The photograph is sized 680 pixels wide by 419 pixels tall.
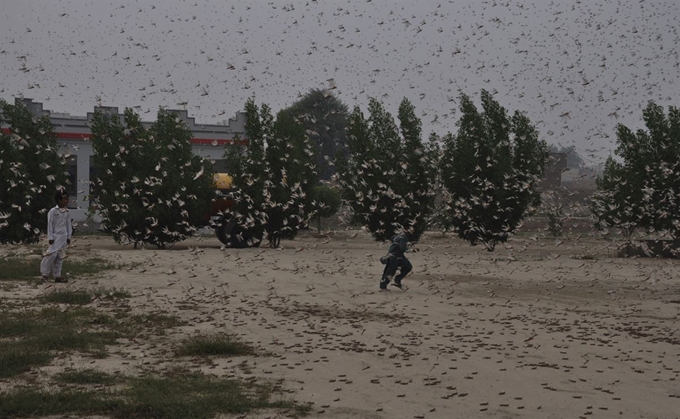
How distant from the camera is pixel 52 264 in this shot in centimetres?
1853

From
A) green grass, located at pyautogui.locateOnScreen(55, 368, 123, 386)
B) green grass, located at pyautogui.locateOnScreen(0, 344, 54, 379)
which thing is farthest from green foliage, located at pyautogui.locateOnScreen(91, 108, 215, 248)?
green grass, located at pyautogui.locateOnScreen(55, 368, 123, 386)

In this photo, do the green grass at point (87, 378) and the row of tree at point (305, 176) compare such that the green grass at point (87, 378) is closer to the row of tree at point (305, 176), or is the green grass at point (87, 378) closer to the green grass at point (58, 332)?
the green grass at point (58, 332)

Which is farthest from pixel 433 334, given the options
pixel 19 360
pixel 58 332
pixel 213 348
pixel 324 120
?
pixel 324 120

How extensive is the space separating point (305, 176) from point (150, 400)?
105ft

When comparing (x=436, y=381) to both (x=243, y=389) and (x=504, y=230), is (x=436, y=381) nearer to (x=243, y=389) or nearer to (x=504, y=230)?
(x=243, y=389)

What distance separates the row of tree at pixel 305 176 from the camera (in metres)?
34.1

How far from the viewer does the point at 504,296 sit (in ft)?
64.0

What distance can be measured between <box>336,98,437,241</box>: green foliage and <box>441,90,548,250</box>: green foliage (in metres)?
1.30

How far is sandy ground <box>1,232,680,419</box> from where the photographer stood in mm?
8898

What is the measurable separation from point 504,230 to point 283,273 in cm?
1723

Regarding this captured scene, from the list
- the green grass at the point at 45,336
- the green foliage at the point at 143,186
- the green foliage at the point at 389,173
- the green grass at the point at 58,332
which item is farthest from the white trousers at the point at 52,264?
the green foliage at the point at 389,173

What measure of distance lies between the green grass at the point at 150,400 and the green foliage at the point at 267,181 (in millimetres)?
26701

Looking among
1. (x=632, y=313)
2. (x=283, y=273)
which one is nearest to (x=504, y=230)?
(x=283, y=273)

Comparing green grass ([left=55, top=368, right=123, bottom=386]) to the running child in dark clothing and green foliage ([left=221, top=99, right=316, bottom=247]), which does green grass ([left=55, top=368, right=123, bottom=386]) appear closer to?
the running child in dark clothing
